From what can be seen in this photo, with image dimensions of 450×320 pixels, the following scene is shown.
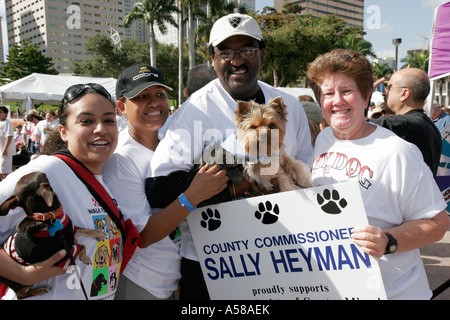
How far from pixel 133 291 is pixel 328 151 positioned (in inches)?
63.8

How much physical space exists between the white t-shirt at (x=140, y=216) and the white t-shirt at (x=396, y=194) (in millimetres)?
1301

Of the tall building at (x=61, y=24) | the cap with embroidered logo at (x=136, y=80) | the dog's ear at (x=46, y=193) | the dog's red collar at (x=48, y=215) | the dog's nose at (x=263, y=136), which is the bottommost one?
the dog's red collar at (x=48, y=215)

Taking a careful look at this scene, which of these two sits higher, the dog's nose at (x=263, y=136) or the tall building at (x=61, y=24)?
the tall building at (x=61, y=24)

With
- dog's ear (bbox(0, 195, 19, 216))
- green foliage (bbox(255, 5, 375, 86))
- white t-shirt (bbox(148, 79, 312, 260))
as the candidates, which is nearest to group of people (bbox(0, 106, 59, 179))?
white t-shirt (bbox(148, 79, 312, 260))

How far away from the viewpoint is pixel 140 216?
206cm

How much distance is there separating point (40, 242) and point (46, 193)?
0.25 metres

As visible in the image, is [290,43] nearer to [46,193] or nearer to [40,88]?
[40,88]

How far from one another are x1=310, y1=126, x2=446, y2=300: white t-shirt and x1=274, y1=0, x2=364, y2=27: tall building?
23032mm

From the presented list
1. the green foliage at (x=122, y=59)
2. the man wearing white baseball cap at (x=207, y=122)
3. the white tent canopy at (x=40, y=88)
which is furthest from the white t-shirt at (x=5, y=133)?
the green foliage at (x=122, y=59)

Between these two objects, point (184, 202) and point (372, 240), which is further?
point (184, 202)

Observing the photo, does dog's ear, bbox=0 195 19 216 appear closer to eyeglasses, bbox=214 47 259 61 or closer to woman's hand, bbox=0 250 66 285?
woman's hand, bbox=0 250 66 285

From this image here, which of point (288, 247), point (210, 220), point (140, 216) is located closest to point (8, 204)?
point (140, 216)

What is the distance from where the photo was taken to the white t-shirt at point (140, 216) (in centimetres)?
208

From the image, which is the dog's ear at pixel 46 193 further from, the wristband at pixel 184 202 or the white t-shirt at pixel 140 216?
the wristband at pixel 184 202
